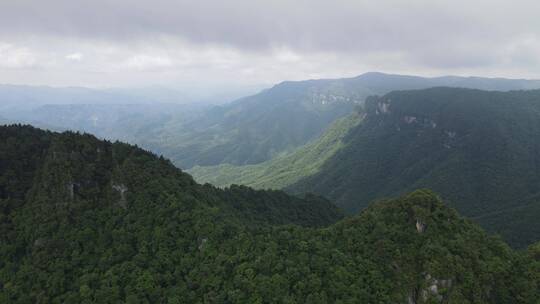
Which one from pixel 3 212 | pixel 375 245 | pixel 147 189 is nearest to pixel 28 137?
pixel 3 212

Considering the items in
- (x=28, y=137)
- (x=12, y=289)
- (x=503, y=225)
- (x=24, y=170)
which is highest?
(x=28, y=137)

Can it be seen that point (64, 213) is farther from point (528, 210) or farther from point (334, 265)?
point (528, 210)

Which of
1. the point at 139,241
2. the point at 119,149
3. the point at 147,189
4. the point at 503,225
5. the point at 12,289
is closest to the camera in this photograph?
the point at 12,289

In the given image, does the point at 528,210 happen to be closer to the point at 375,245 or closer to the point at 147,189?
the point at 375,245

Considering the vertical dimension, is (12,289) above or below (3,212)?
below

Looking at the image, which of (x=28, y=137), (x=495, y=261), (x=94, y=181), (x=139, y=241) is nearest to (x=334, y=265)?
(x=495, y=261)

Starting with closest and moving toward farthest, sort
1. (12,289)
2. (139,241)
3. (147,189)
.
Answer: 1. (12,289)
2. (139,241)
3. (147,189)

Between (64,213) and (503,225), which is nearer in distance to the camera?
(64,213)
